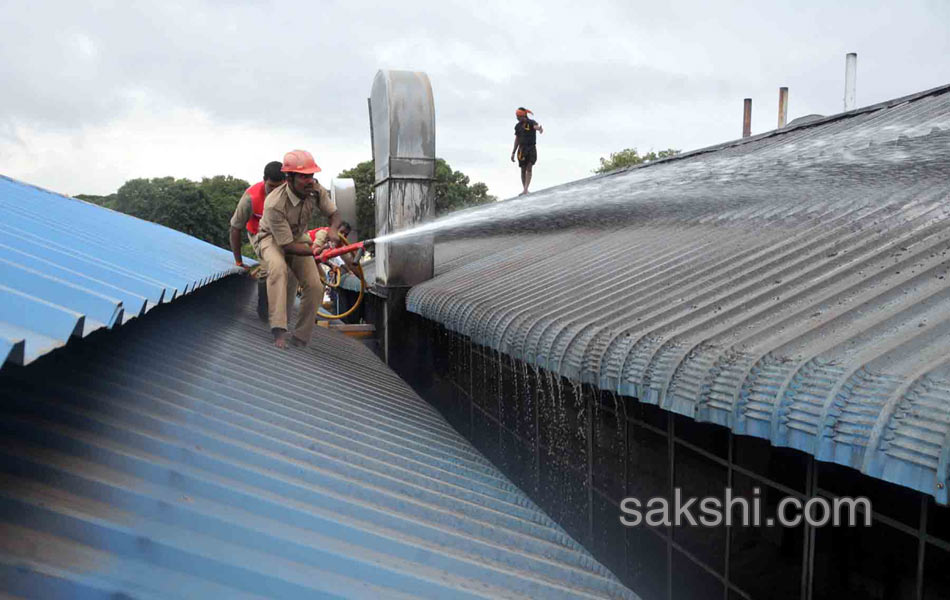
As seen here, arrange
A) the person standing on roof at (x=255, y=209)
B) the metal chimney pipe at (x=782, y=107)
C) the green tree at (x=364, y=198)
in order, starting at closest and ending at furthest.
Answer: the person standing on roof at (x=255, y=209) → the metal chimney pipe at (x=782, y=107) → the green tree at (x=364, y=198)

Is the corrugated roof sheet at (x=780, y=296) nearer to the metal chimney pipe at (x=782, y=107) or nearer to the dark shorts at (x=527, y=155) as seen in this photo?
the dark shorts at (x=527, y=155)

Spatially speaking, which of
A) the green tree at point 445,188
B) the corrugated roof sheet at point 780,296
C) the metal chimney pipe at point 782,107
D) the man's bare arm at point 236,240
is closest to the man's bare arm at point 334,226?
the corrugated roof sheet at point 780,296

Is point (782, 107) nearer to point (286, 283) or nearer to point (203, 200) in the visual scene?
point (286, 283)

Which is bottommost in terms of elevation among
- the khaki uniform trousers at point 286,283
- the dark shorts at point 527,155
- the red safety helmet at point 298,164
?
the khaki uniform trousers at point 286,283

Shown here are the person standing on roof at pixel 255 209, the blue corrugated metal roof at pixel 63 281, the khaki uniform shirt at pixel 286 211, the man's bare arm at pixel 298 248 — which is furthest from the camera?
the person standing on roof at pixel 255 209

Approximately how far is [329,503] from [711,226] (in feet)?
13.1

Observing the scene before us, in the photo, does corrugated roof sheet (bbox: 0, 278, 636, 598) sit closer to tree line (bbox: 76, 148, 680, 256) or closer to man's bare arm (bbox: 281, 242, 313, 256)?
man's bare arm (bbox: 281, 242, 313, 256)

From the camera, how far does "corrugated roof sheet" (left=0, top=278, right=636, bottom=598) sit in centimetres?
257

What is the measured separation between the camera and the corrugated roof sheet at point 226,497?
8.43ft

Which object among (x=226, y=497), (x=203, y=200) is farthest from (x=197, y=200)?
(x=226, y=497)

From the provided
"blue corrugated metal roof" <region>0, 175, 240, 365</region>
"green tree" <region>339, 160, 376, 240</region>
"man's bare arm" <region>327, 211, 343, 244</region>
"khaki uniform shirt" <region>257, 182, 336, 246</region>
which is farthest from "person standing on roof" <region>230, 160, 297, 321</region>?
"green tree" <region>339, 160, 376, 240</region>

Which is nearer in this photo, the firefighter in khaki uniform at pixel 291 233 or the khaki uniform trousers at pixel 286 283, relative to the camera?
the firefighter in khaki uniform at pixel 291 233

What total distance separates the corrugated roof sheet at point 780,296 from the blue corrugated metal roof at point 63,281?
7.40 feet

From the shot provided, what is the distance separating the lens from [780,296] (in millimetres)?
3660
